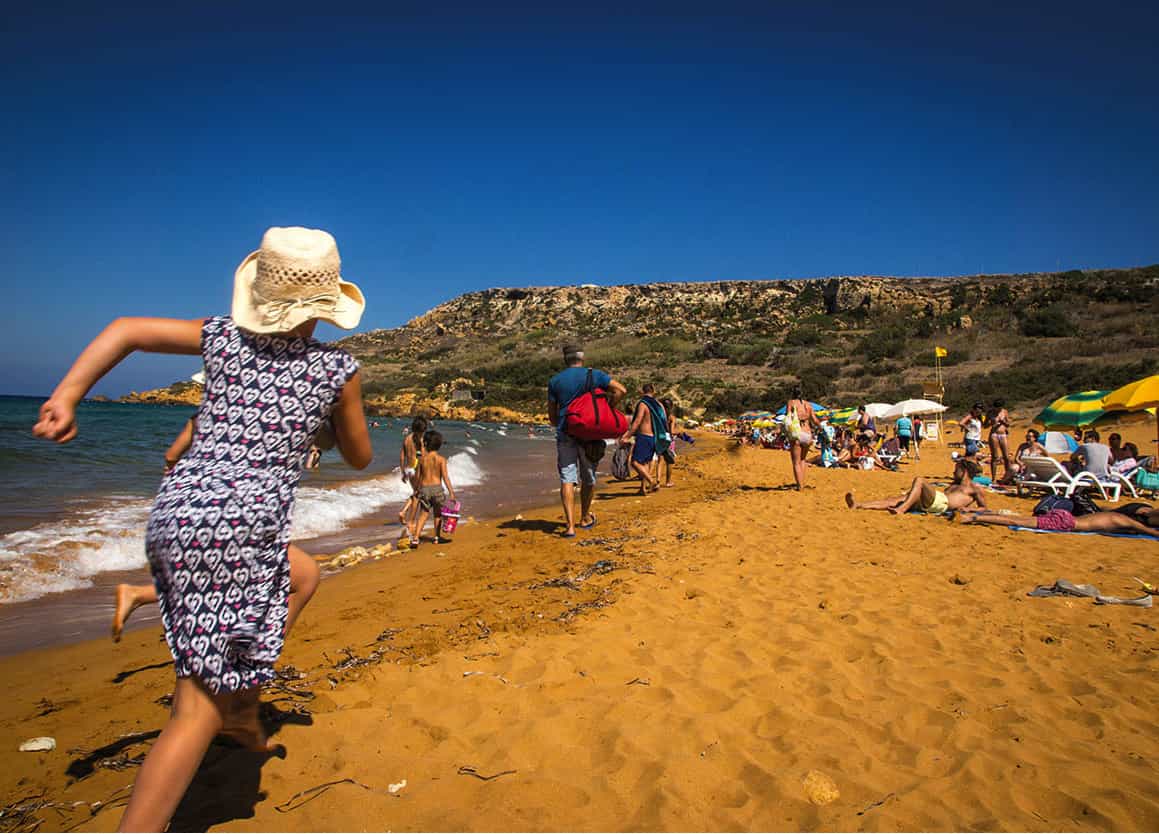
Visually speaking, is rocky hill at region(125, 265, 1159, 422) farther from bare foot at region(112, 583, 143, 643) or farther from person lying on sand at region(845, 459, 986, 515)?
bare foot at region(112, 583, 143, 643)

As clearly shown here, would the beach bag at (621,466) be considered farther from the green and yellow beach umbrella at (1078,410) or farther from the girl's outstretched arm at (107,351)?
the girl's outstretched arm at (107,351)

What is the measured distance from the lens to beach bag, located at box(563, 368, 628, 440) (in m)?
5.95

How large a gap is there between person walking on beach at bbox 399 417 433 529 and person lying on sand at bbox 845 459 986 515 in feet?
18.0

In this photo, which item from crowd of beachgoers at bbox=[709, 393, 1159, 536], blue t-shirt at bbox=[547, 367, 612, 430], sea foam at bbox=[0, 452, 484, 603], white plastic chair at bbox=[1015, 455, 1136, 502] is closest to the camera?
sea foam at bbox=[0, 452, 484, 603]

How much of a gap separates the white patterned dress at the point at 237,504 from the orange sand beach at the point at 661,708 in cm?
73

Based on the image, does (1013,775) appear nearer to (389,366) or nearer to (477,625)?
(477,625)

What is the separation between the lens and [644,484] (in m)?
10.4

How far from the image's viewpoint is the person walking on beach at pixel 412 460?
286 inches

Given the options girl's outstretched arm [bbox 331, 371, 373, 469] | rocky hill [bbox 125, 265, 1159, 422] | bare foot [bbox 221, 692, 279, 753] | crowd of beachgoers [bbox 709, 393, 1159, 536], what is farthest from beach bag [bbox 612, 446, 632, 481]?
rocky hill [bbox 125, 265, 1159, 422]

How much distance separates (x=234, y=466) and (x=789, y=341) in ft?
189

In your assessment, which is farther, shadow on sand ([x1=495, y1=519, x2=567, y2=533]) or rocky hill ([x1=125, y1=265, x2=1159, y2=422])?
rocky hill ([x1=125, y1=265, x2=1159, y2=422])

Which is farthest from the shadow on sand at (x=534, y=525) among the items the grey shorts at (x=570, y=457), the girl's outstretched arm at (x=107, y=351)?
the girl's outstretched arm at (x=107, y=351)

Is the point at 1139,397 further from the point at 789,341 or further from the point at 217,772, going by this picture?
the point at 789,341

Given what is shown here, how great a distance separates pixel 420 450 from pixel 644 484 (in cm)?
416
